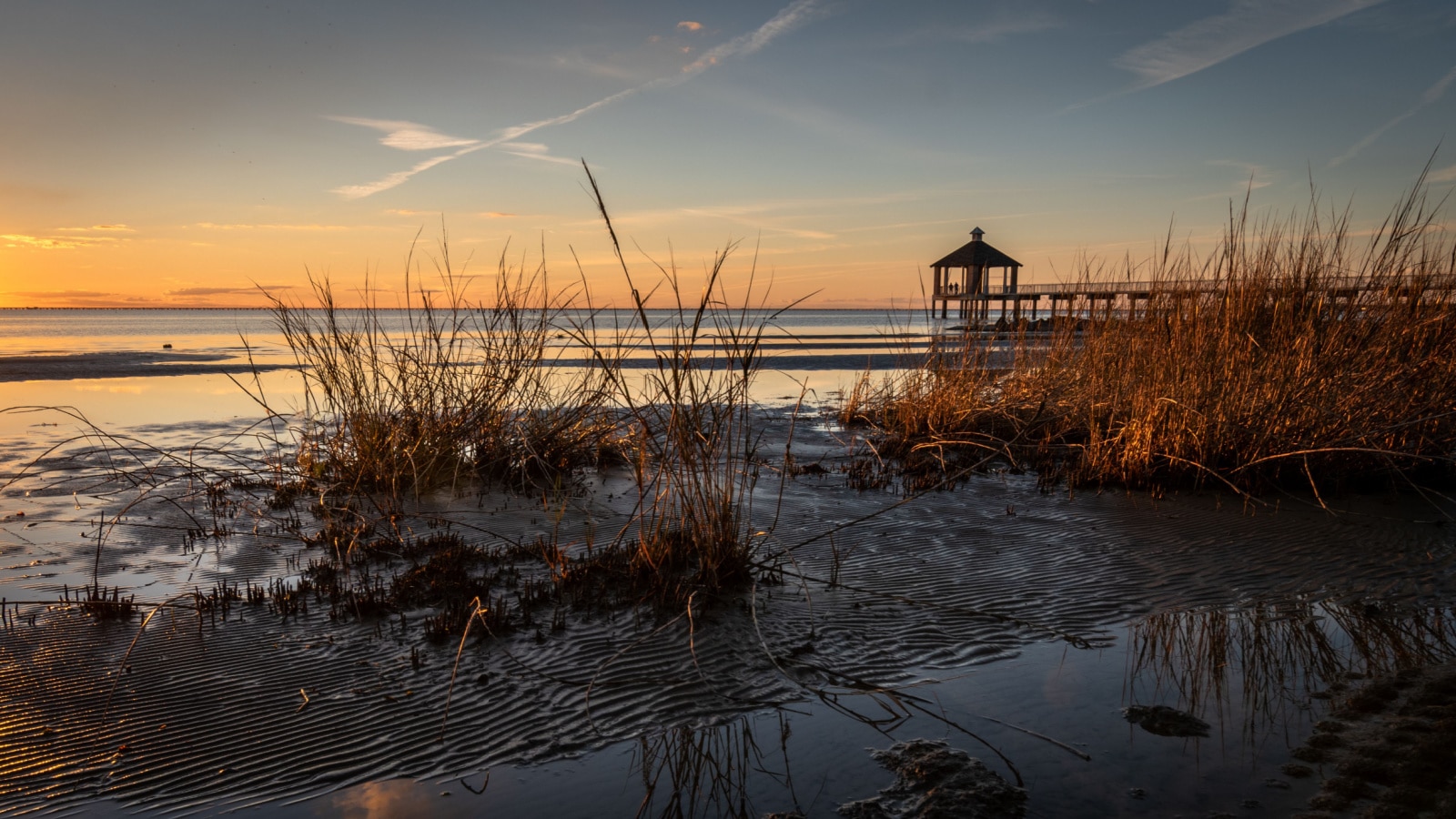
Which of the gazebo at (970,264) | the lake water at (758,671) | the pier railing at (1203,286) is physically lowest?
the lake water at (758,671)

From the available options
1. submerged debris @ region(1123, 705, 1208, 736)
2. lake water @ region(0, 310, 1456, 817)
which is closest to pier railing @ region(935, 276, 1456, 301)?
lake water @ region(0, 310, 1456, 817)

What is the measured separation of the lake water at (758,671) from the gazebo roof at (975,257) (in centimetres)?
3424

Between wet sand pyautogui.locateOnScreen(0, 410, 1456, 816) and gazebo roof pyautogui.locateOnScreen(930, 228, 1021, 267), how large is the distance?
34839mm

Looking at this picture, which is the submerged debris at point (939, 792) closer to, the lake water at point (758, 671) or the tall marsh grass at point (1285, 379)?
the lake water at point (758, 671)

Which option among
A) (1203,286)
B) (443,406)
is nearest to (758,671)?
(443,406)

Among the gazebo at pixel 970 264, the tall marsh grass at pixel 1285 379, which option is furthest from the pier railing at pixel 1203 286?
the gazebo at pixel 970 264

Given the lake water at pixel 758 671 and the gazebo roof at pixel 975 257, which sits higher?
the gazebo roof at pixel 975 257

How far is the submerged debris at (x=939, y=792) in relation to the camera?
2078mm

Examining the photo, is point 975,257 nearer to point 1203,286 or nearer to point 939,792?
point 1203,286

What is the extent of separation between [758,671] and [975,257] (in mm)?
37568

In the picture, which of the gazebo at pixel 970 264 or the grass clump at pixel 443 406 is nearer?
the grass clump at pixel 443 406

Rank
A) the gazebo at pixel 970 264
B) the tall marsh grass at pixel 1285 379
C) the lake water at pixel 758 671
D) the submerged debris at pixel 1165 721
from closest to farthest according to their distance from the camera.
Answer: the lake water at pixel 758 671 → the submerged debris at pixel 1165 721 → the tall marsh grass at pixel 1285 379 → the gazebo at pixel 970 264

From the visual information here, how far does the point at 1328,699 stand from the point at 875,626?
1554 mm

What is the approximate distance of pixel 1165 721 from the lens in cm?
252
